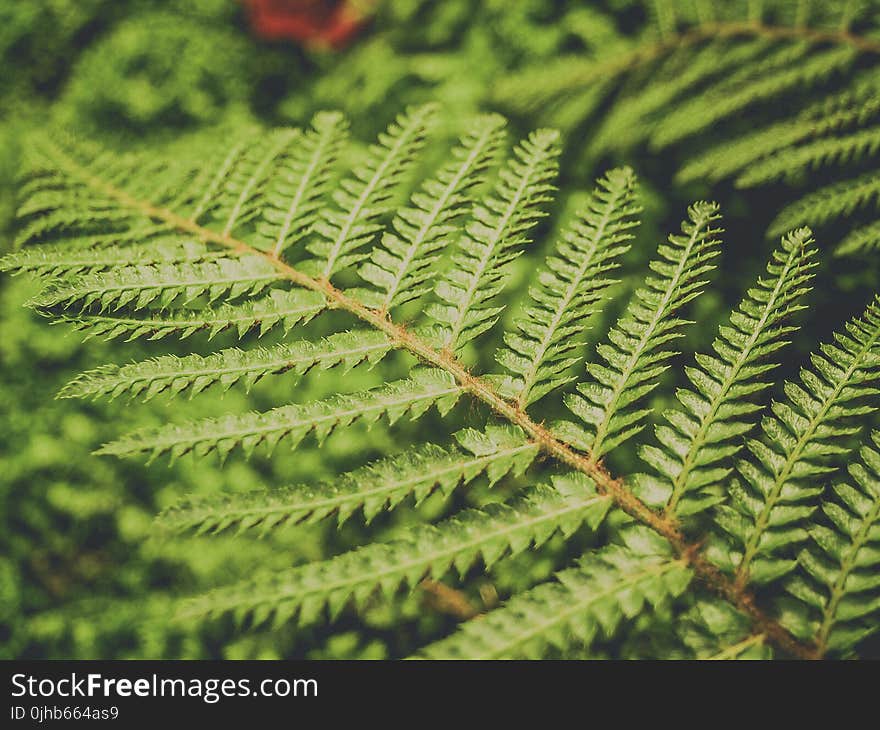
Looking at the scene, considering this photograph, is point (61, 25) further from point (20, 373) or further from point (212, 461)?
point (212, 461)

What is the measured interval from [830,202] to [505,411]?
2.87ft

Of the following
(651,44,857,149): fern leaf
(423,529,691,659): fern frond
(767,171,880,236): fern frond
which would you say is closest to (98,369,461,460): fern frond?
(423,529,691,659): fern frond

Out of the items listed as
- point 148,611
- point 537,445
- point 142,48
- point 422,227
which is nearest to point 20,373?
point 148,611

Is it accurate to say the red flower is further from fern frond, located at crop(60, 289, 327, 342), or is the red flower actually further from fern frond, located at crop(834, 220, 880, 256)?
fern frond, located at crop(834, 220, 880, 256)

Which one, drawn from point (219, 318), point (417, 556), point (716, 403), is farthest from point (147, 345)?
point (716, 403)

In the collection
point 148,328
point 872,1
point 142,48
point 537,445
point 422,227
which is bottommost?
point 537,445

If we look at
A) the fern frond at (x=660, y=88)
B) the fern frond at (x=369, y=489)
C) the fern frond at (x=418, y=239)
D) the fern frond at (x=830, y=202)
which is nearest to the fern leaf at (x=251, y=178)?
the fern frond at (x=418, y=239)

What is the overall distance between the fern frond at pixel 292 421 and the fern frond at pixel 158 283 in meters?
0.24

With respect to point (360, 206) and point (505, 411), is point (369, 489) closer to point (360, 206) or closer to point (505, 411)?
point (505, 411)

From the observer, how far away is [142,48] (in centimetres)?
223

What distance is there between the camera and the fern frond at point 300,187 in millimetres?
1271

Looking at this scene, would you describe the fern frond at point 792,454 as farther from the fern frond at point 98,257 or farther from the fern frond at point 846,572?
the fern frond at point 98,257

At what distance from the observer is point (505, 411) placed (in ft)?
3.71

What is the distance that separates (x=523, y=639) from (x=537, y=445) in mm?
324
